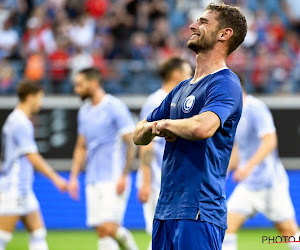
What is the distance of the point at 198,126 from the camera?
3.83 m

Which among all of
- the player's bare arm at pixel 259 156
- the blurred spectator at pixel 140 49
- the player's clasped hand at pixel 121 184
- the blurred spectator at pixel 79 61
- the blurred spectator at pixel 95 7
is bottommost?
the player's clasped hand at pixel 121 184

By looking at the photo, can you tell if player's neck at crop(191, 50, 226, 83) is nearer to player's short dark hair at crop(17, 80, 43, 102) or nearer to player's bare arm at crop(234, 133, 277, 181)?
player's bare arm at crop(234, 133, 277, 181)

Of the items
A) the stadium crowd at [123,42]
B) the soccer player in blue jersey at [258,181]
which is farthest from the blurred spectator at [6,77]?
the soccer player in blue jersey at [258,181]

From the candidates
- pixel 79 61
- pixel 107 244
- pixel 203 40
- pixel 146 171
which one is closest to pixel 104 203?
pixel 107 244

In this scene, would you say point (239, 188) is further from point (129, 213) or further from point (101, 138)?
point (129, 213)

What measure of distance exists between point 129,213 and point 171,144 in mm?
8558

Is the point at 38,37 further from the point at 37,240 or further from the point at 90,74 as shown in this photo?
the point at 37,240

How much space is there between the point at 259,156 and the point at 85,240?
485 cm

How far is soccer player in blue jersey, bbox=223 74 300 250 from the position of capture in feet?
24.1

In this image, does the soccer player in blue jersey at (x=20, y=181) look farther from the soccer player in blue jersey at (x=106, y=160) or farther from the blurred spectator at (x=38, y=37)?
the blurred spectator at (x=38, y=37)

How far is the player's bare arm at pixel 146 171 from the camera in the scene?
290 inches

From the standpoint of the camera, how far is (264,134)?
7465 mm

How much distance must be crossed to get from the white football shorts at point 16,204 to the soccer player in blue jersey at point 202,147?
3.69 m

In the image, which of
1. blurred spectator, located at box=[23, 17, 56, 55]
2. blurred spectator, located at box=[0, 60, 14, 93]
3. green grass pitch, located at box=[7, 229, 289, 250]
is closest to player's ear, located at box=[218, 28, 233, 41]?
green grass pitch, located at box=[7, 229, 289, 250]
